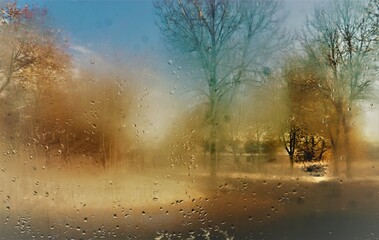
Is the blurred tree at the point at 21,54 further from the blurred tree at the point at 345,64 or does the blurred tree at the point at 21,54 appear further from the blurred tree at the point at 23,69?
the blurred tree at the point at 345,64

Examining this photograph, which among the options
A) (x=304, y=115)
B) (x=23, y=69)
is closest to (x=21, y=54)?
(x=23, y=69)

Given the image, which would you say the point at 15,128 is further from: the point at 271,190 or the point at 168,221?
the point at 271,190

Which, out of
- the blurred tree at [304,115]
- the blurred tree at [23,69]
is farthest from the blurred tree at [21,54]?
the blurred tree at [304,115]

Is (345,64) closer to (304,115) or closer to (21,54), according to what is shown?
(304,115)

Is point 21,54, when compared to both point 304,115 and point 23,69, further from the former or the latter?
point 304,115

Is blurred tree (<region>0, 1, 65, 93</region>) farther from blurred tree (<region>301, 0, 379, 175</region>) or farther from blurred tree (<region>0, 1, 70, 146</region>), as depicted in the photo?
Result: blurred tree (<region>301, 0, 379, 175</region>)

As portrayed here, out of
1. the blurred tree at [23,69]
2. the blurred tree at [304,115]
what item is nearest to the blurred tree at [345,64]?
the blurred tree at [304,115]

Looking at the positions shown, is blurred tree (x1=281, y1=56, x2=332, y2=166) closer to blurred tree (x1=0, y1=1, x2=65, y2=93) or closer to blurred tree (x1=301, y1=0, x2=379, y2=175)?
blurred tree (x1=301, y1=0, x2=379, y2=175)

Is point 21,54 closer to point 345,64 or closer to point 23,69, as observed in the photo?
point 23,69

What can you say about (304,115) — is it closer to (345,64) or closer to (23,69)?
(345,64)

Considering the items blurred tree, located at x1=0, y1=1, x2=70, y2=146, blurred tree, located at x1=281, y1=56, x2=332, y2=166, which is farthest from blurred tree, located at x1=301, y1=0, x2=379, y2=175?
blurred tree, located at x1=0, y1=1, x2=70, y2=146

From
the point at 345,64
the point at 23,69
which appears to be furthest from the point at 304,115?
the point at 23,69

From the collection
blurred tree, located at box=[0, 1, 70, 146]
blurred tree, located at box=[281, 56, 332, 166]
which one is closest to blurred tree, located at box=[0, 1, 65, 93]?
blurred tree, located at box=[0, 1, 70, 146]

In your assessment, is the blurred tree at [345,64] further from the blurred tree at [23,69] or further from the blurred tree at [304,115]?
the blurred tree at [23,69]
